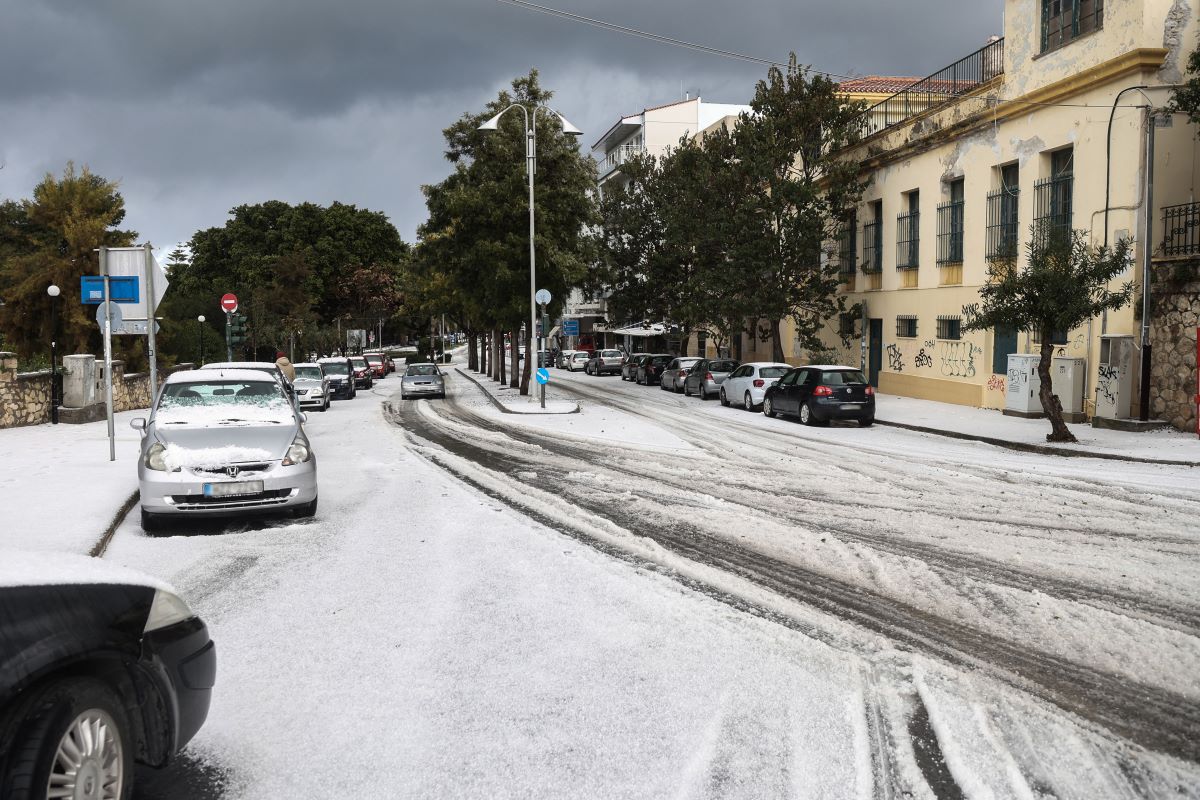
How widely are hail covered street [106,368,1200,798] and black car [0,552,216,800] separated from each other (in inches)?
22.2

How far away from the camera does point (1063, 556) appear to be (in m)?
7.91

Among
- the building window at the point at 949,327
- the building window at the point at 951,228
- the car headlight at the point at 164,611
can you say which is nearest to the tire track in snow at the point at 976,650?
the car headlight at the point at 164,611

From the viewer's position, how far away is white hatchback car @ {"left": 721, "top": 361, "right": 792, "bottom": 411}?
86.9ft

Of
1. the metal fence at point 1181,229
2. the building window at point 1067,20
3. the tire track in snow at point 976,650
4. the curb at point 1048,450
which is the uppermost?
the building window at point 1067,20

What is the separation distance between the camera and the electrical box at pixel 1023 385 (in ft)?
69.1

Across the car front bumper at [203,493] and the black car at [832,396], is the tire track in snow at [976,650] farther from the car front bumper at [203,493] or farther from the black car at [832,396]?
the black car at [832,396]

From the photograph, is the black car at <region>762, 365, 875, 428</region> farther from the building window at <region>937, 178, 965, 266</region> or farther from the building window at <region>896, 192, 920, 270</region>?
the building window at <region>896, 192, 920, 270</region>

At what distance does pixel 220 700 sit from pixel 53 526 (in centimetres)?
565

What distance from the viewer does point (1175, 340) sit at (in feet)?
58.9

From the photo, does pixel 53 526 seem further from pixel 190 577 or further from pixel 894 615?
pixel 894 615

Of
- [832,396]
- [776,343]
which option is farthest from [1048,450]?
[776,343]

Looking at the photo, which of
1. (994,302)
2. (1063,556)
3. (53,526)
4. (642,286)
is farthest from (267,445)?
(642,286)

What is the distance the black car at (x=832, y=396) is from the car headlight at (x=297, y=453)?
14.2 metres

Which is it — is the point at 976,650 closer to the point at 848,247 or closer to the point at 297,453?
the point at 297,453
